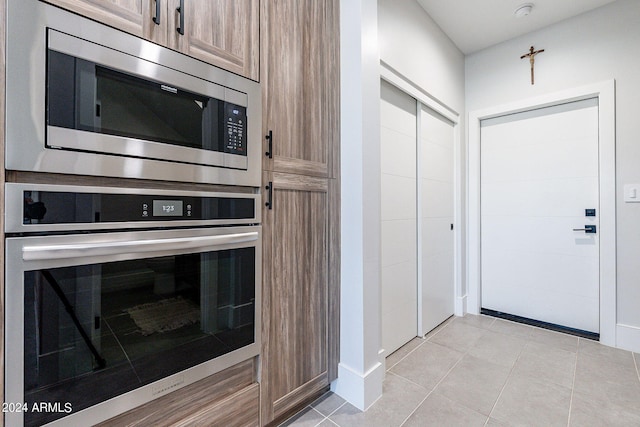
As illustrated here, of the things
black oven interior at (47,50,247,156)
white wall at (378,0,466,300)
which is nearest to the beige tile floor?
white wall at (378,0,466,300)

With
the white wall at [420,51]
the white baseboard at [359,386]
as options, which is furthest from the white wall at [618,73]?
the white baseboard at [359,386]

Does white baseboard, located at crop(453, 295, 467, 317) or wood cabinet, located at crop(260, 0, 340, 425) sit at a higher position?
wood cabinet, located at crop(260, 0, 340, 425)

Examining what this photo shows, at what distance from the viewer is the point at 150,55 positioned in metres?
0.93

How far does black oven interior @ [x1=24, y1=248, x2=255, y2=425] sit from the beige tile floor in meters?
0.78

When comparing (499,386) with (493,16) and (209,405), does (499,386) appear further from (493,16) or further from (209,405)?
(493,16)

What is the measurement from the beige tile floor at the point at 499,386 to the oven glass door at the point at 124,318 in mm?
777

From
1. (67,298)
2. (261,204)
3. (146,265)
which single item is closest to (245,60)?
(261,204)

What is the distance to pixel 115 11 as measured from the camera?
87cm

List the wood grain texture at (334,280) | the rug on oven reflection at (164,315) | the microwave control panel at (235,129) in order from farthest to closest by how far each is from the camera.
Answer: the wood grain texture at (334,280), the microwave control panel at (235,129), the rug on oven reflection at (164,315)

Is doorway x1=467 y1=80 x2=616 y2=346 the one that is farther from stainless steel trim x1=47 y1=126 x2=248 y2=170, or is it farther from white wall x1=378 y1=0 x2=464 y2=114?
stainless steel trim x1=47 y1=126 x2=248 y2=170

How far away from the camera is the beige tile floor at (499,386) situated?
1.47 m

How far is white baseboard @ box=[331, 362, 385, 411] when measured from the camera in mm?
1545

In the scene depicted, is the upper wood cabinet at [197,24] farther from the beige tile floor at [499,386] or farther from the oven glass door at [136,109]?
the beige tile floor at [499,386]

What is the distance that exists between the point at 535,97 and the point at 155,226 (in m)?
3.35
